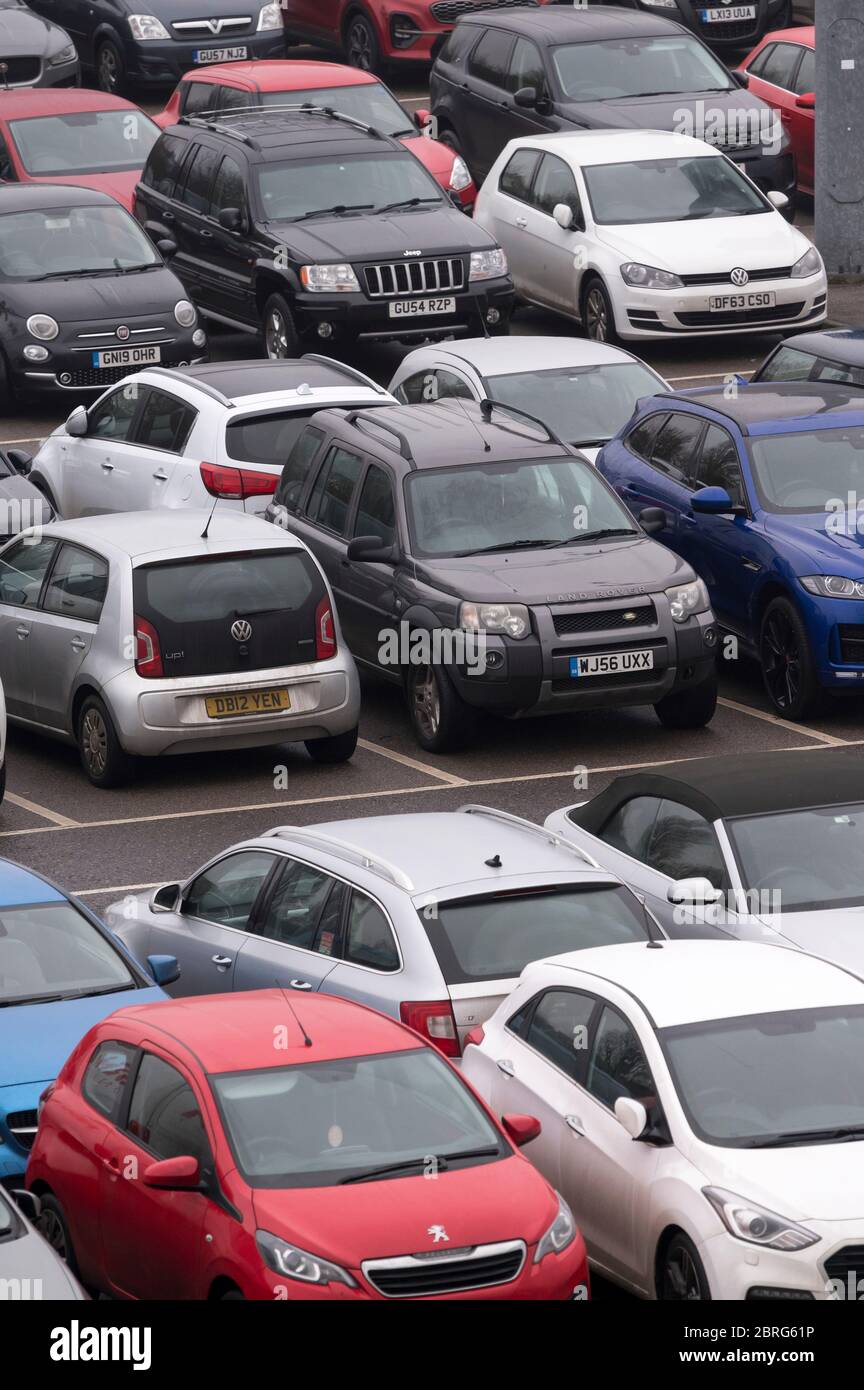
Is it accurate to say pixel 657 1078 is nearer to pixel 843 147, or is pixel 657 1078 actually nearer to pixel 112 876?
pixel 112 876

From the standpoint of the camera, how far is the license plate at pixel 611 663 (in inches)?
624

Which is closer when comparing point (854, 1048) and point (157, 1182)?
point (157, 1182)

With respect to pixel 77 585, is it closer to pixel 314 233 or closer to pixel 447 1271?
pixel 314 233

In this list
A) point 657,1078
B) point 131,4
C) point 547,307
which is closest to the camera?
point 657,1078

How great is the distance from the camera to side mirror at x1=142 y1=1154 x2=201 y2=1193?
27.9 feet

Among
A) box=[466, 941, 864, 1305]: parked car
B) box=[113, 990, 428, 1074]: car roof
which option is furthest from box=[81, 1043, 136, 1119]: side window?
box=[466, 941, 864, 1305]: parked car

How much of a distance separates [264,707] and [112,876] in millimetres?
1914

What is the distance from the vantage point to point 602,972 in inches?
389

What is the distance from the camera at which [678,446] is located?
1823 centimetres

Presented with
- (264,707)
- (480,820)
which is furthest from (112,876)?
(480,820)

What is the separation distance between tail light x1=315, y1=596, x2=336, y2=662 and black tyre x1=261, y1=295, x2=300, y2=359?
7033mm

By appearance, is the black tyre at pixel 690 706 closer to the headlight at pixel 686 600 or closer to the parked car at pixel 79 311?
the headlight at pixel 686 600

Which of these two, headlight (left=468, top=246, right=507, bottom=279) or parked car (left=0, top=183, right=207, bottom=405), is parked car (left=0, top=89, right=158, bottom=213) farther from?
headlight (left=468, top=246, right=507, bottom=279)

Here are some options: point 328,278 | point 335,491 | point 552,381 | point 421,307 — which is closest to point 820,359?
point 552,381
